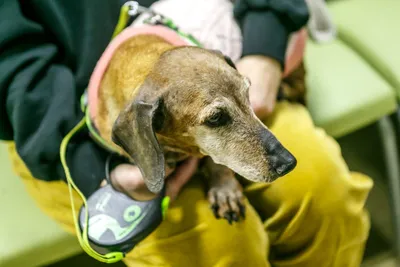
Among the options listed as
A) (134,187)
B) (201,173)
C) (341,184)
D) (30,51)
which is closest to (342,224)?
(341,184)

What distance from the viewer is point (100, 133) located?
964 mm

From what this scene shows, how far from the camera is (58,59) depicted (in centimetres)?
108

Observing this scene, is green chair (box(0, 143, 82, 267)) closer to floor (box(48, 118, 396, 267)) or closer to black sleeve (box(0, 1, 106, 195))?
black sleeve (box(0, 1, 106, 195))

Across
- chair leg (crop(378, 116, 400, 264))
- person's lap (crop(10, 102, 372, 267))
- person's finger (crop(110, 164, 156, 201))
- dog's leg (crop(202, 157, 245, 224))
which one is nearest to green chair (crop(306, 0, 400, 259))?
chair leg (crop(378, 116, 400, 264))

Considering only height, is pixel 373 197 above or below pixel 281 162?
below

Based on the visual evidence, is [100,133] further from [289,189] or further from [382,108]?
[382,108]

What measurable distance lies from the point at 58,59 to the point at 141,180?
1.04ft

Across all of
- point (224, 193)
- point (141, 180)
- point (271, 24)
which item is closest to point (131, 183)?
point (141, 180)

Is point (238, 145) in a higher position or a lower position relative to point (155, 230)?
higher

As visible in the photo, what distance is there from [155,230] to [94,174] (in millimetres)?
147

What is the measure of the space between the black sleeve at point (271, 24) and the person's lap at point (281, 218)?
0.41ft

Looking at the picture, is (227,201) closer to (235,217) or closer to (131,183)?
(235,217)

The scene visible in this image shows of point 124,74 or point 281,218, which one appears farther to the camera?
point 281,218

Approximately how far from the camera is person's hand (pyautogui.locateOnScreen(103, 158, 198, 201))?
3.11ft
